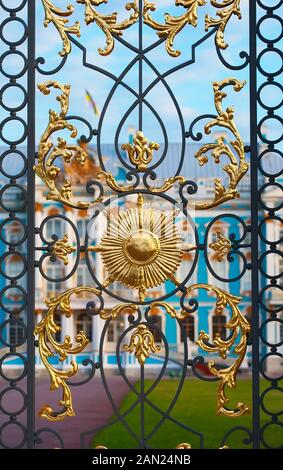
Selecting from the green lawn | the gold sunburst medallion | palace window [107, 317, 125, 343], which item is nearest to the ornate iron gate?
the gold sunburst medallion

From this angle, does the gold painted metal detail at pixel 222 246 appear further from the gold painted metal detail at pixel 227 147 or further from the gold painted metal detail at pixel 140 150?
the gold painted metal detail at pixel 140 150

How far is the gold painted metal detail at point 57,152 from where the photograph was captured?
10.6ft

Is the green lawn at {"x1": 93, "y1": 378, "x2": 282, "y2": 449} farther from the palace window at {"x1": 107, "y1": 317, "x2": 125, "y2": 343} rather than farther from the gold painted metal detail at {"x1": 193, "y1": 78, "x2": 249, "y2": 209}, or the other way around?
the gold painted metal detail at {"x1": 193, "y1": 78, "x2": 249, "y2": 209}

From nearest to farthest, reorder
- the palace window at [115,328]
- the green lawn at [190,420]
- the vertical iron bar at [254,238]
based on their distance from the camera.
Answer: the vertical iron bar at [254,238]
the green lawn at [190,420]
the palace window at [115,328]

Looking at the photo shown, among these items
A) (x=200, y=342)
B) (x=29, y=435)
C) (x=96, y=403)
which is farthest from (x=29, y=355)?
(x=96, y=403)

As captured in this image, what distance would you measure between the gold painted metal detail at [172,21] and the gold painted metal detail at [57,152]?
1.47 feet

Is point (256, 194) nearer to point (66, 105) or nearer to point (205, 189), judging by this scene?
point (66, 105)

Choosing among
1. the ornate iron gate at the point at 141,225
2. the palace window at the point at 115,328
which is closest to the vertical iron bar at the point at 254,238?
the ornate iron gate at the point at 141,225

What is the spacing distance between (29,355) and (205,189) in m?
10.9

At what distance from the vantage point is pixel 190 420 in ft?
41.4

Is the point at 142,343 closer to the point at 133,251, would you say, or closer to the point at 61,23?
the point at 133,251

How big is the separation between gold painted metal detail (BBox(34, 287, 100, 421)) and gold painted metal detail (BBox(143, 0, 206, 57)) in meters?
1.12

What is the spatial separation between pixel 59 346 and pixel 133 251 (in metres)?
0.51

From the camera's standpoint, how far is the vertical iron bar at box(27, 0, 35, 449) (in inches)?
124
